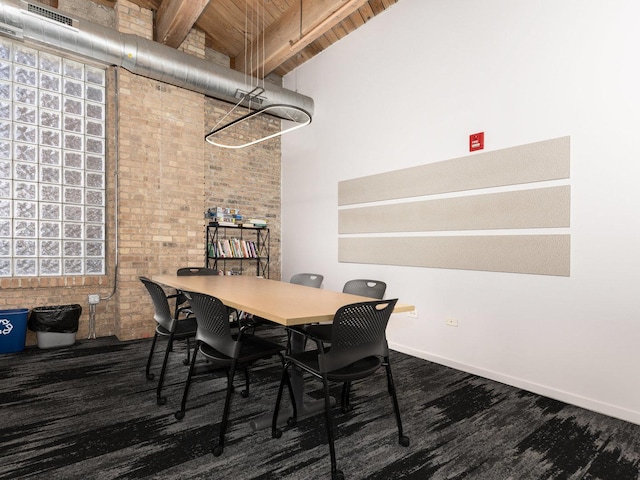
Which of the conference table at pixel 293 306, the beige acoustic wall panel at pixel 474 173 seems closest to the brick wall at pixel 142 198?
the conference table at pixel 293 306

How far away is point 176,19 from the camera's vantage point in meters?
4.33

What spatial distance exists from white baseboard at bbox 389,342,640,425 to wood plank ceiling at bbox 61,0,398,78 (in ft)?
12.8

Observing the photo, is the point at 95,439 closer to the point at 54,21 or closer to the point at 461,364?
the point at 461,364

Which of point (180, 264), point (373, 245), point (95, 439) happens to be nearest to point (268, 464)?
point (95, 439)

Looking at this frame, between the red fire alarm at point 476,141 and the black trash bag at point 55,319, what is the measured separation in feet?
15.9

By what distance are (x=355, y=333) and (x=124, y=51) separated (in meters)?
4.33

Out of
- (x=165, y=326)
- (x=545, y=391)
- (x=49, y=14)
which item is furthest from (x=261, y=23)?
(x=545, y=391)

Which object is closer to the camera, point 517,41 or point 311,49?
point 517,41

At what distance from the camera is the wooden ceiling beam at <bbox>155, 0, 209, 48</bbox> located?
409 centimetres

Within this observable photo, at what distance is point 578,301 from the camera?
2912mm

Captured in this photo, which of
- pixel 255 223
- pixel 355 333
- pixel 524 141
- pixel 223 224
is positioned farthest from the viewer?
pixel 255 223

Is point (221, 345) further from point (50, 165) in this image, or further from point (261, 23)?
point (261, 23)

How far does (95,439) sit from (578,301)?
365 cm

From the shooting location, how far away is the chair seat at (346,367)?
201cm
